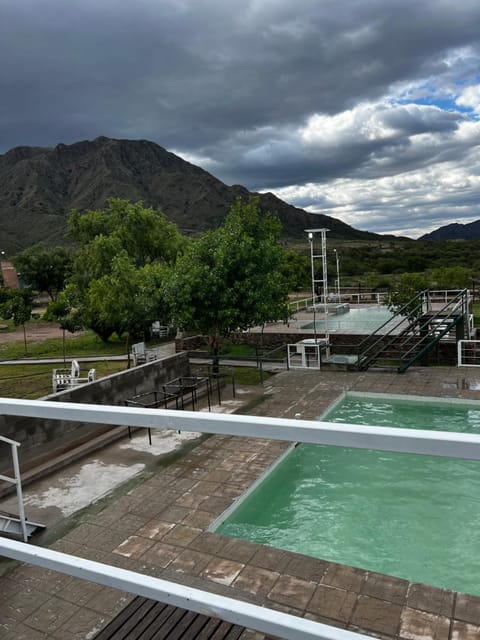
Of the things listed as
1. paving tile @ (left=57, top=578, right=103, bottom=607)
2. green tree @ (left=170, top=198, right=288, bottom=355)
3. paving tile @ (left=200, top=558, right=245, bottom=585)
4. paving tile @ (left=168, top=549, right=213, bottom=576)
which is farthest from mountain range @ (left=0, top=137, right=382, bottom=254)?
paving tile @ (left=200, top=558, right=245, bottom=585)

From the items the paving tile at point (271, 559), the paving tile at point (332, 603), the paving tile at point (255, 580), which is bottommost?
the paving tile at point (271, 559)

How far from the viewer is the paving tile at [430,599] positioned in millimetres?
3773

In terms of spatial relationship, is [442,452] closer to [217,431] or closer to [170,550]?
[217,431]

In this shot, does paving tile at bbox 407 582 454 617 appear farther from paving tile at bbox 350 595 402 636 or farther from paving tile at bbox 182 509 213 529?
paving tile at bbox 182 509 213 529

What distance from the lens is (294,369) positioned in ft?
46.0

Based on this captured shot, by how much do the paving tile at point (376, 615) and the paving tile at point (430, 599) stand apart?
184mm

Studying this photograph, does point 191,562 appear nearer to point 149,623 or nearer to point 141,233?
point 149,623

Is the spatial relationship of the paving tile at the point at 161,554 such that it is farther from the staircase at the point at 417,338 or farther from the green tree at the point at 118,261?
the green tree at the point at 118,261

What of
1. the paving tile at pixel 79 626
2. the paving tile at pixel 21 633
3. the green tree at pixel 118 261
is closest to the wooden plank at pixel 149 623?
the paving tile at pixel 79 626

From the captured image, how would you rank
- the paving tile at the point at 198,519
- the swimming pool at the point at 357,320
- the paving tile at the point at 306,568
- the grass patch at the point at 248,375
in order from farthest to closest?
the swimming pool at the point at 357,320
the grass patch at the point at 248,375
the paving tile at the point at 198,519
the paving tile at the point at 306,568

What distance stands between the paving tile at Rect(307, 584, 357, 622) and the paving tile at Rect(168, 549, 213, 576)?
1.17 m

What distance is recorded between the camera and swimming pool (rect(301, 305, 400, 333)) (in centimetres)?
1862

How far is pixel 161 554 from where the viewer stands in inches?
189

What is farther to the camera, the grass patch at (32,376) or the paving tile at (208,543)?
the grass patch at (32,376)
